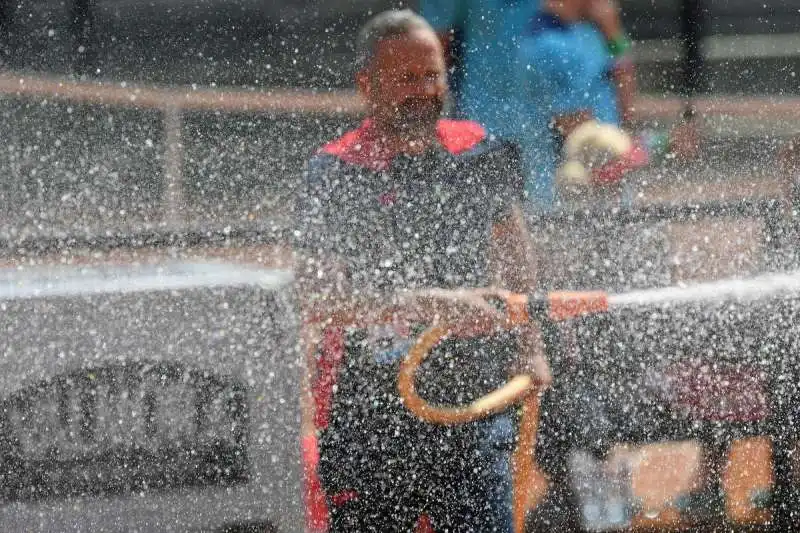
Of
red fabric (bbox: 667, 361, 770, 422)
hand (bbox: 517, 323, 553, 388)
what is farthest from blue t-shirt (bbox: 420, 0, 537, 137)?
red fabric (bbox: 667, 361, 770, 422)

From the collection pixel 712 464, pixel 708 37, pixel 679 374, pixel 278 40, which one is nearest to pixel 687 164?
pixel 708 37

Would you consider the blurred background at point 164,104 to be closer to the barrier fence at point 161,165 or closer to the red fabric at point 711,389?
the barrier fence at point 161,165

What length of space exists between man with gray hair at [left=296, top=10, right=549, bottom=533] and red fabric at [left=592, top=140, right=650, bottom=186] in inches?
4.3

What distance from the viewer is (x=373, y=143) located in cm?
112

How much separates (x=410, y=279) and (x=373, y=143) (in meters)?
0.17

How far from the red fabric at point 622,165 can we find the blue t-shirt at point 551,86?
42mm

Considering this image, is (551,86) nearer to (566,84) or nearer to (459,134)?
(566,84)

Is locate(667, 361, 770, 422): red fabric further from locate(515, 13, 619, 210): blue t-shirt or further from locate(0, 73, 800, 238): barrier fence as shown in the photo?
locate(0, 73, 800, 238): barrier fence

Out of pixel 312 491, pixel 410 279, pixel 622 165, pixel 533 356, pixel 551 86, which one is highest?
pixel 551 86

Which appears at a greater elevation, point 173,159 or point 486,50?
point 486,50

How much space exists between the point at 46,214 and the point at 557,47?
642mm

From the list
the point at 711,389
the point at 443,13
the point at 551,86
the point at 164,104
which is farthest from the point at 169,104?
the point at 711,389

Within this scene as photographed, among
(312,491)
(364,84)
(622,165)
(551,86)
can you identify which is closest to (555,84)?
(551,86)

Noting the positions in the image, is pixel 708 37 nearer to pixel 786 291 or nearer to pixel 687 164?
pixel 687 164
